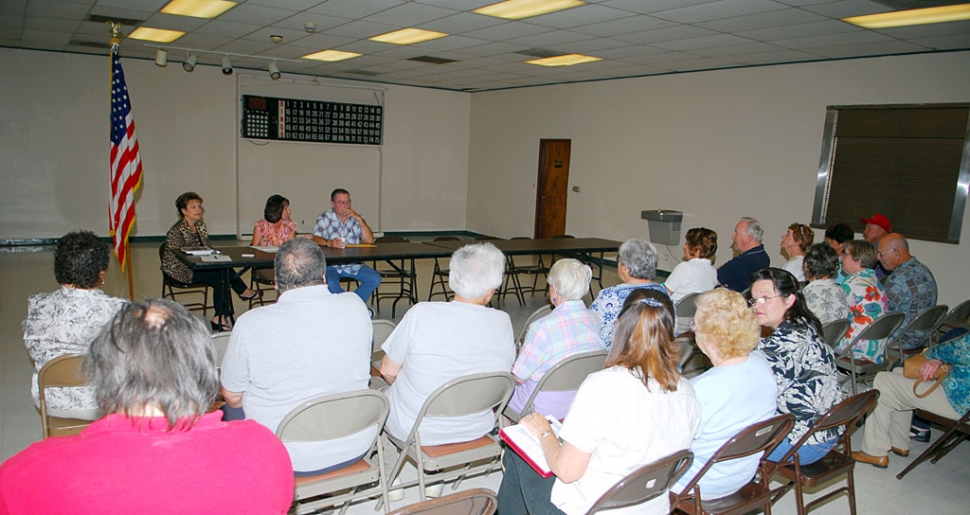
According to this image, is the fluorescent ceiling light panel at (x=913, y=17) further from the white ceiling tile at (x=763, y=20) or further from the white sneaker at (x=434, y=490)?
the white sneaker at (x=434, y=490)

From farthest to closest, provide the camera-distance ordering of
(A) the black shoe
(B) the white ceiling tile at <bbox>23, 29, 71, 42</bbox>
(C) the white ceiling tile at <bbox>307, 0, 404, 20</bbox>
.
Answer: (B) the white ceiling tile at <bbox>23, 29, 71, 42</bbox>, (C) the white ceiling tile at <bbox>307, 0, 404, 20</bbox>, (A) the black shoe

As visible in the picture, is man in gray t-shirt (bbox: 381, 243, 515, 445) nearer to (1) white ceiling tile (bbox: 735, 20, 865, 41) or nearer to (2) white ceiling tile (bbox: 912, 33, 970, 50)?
(1) white ceiling tile (bbox: 735, 20, 865, 41)

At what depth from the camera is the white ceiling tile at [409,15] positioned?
5.68 m

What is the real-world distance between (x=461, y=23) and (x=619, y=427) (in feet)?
17.4

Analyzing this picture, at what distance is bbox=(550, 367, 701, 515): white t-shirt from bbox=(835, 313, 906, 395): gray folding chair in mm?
2430

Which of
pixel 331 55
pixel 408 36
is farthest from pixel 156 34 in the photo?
pixel 408 36

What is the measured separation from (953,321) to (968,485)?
1625mm

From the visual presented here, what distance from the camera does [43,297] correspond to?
259cm

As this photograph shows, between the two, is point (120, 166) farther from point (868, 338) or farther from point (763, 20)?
point (868, 338)

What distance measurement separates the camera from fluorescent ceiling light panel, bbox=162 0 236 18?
603 cm

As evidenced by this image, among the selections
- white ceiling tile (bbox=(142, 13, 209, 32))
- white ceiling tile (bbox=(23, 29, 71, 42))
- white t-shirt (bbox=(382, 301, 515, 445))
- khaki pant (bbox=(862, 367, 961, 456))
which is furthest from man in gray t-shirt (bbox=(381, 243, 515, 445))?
white ceiling tile (bbox=(23, 29, 71, 42))

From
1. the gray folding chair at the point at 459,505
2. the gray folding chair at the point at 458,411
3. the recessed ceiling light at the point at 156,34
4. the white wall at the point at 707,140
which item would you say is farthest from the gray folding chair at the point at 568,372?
the recessed ceiling light at the point at 156,34

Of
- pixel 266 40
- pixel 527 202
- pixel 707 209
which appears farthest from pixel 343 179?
pixel 707 209

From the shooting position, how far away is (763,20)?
17.7 feet
